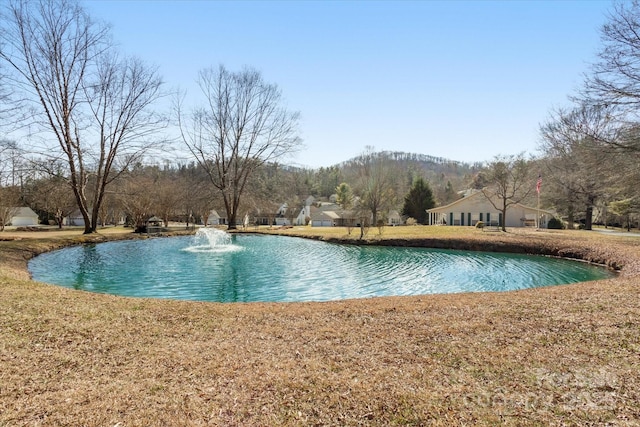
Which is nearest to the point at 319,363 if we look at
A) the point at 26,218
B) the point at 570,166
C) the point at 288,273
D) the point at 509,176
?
the point at 288,273

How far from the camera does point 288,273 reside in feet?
45.4

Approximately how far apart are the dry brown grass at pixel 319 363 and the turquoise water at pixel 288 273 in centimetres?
337

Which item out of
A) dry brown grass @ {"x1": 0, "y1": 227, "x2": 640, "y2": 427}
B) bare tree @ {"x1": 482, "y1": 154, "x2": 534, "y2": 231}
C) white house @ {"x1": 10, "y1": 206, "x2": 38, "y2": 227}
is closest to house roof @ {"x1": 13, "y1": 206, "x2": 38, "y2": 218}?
white house @ {"x1": 10, "y1": 206, "x2": 38, "y2": 227}

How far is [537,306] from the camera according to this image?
23.3 feet

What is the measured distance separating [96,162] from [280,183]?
46.8 m

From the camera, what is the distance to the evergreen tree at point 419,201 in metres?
52.2

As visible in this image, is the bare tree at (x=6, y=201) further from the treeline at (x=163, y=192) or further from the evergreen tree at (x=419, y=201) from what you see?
the evergreen tree at (x=419, y=201)

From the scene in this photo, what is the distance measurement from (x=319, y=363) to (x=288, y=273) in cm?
943

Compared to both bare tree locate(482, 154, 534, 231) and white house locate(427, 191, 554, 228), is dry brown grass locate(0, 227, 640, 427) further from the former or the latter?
white house locate(427, 191, 554, 228)

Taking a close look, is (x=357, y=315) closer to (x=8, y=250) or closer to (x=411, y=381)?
(x=411, y=381)

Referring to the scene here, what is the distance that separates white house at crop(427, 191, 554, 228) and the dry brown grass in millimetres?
35377

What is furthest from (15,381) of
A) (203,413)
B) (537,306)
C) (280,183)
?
(280,183)

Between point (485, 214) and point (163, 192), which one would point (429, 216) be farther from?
point (163, 192)

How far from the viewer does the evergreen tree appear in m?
52.2
